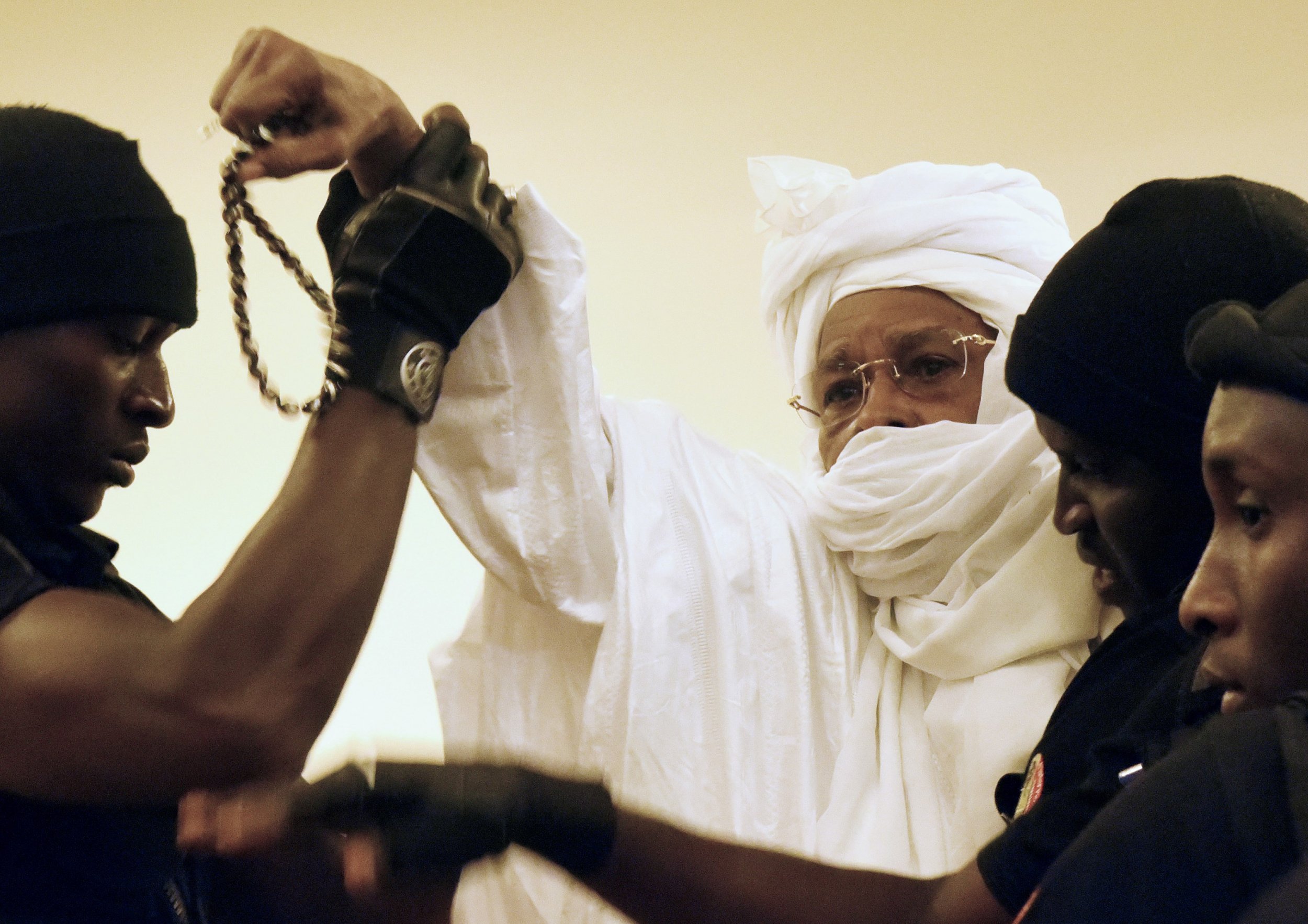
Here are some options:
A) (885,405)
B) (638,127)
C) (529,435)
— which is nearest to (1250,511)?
(529,435)

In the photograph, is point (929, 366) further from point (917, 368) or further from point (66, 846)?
point (66, 846)

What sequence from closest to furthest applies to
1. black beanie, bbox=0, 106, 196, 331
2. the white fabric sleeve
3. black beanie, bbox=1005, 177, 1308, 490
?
1. black beanie, bbox=0, 106, 196, 331
2. black beanie, bbox=1005, 177, 1308, 490
3. the white fabric sleeve

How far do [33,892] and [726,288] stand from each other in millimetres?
1767

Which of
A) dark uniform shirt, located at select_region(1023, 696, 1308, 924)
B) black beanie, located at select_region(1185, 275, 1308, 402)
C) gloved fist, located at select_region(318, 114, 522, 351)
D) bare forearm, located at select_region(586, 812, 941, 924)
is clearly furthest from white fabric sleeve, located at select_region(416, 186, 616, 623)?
dark uniform shirt, located at select_region(1023, 696, 1308, 924)

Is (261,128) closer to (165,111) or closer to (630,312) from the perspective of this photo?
(630,312)

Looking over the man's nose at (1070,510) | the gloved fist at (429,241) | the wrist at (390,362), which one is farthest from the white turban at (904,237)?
the wrist at (390,362)

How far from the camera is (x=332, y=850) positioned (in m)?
1.05

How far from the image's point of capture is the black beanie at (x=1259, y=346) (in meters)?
0.69

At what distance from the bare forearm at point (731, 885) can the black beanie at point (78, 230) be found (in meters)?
0.47

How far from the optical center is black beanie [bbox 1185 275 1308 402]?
0.69 meters

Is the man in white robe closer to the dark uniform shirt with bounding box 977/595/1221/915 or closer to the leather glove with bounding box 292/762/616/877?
the dark uniform shirt with bounding box 977/595/1221/915

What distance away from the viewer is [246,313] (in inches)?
38.9

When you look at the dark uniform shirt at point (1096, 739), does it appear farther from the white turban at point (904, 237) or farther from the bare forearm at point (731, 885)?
the white turban at point (904, 237)

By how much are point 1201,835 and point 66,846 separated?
0.65m
